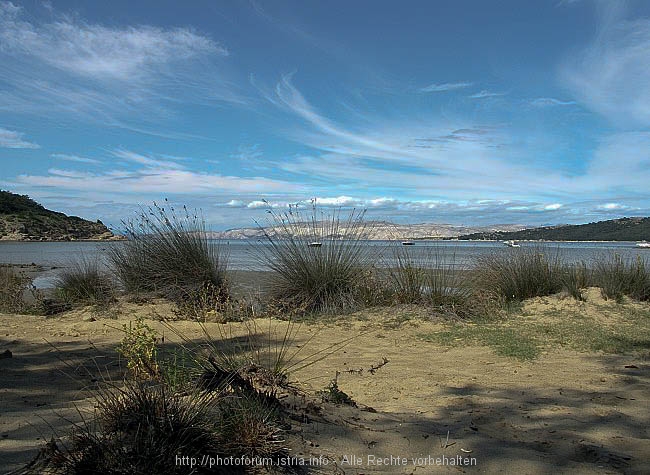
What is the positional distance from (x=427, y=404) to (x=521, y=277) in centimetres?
686

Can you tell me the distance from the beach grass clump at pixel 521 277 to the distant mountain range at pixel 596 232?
27.2 m

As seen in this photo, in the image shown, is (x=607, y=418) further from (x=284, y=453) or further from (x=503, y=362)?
(x=284, y=453)

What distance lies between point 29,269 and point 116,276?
1067 centimetres

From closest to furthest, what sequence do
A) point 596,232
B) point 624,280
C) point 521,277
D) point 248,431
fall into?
point 248,431, point 624,280, point 521,277, point 596,232

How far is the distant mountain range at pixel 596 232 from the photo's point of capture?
124 feet

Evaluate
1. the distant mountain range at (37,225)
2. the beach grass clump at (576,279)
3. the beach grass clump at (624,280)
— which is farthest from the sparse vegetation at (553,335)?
the distant mountain range at (37,225)

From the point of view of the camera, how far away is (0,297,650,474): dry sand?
2977 millimetres

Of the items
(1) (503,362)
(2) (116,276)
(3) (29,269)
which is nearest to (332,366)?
(1) (503,362)

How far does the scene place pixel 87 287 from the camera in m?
10.0

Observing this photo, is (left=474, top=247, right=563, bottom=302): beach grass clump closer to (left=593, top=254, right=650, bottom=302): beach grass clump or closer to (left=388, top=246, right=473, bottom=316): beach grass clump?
(left=388, top=246, right=473, bottom=316): beach grass clump

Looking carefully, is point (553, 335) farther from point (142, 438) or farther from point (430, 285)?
point (142, 438)

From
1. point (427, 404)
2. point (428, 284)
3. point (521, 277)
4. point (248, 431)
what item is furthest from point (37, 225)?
point (248, 431)

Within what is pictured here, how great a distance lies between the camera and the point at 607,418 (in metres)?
3.90

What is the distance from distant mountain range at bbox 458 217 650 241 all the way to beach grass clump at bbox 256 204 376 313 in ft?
95.0
